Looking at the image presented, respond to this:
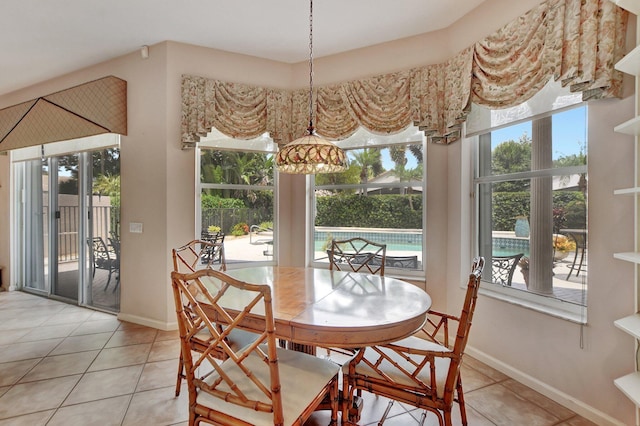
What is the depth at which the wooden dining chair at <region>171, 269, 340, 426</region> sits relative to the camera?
114 centimetres

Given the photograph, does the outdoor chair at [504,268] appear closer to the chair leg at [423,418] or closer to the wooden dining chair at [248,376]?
the chair leg at [423,418]

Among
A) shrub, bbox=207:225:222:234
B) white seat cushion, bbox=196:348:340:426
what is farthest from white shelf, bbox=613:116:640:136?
shrub, bbox=207:225:222:234

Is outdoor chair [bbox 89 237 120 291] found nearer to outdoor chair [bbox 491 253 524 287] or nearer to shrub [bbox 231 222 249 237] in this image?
shrub [bbox 231 222 249 237]

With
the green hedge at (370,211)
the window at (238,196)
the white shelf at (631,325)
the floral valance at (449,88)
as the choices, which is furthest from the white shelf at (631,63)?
the window at (238,196)

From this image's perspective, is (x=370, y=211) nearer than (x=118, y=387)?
No

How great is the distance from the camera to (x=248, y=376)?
3.88 feet

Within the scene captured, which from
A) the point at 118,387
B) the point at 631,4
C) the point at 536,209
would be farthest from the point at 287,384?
the point at 631,4

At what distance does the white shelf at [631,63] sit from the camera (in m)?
1.38

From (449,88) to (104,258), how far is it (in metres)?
4.14

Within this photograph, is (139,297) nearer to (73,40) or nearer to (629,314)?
(73,40)

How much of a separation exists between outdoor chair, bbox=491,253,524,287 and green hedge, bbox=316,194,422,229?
2.45 feet

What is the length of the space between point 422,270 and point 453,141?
1.25 m

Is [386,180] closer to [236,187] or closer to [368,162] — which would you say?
[368,162]

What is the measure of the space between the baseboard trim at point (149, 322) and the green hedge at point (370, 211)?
1827mm
